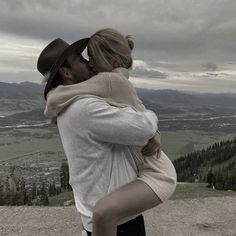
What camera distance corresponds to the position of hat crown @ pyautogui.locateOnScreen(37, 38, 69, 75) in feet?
7.37

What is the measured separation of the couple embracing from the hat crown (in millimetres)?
11

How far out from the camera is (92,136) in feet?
6.69

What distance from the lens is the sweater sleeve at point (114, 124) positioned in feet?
6.57

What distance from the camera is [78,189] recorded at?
2191 mm

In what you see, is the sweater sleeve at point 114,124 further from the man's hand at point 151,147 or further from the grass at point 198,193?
the grass at point 198,193

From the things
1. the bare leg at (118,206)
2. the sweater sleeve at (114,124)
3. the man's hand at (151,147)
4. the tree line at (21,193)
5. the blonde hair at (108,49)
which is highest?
the blonde hair at (108,49)

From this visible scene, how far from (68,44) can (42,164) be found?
12063cm

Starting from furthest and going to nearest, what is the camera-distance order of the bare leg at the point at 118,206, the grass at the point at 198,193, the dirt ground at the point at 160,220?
the grass at the point at 198,193 < the dirt ground at the point at 160,220 < the bare leg at the point at 118,206

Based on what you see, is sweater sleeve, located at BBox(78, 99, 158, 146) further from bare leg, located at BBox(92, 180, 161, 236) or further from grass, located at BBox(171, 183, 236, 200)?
grass, located at BBox(171, 183, 236, 200)

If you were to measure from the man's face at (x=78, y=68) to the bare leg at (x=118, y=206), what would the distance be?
1.89 ft

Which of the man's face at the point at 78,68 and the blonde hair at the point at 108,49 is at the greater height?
the blonde hair at the point at 108,49

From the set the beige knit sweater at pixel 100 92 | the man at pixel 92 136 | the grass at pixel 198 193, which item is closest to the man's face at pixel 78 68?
the man at pixel 92 136

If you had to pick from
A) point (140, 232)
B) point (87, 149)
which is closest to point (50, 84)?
point (87, 149)

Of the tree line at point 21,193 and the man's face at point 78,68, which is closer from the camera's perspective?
the man's face at point 78,68
